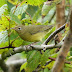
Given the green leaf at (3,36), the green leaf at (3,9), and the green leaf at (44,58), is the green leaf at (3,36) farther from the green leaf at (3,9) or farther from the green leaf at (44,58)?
the green leaf at (44,58)

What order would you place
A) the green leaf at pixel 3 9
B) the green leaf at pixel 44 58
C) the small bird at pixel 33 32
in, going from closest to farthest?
the green leaf at pixel 3 9
the green leaf at pixel 44 58
the small bird at pixel 33 32

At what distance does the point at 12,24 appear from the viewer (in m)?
1.00

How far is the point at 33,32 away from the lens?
1.40 metres

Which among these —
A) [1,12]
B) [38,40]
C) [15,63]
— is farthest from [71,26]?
[15,63]


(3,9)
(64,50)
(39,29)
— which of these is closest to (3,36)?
(3,9)

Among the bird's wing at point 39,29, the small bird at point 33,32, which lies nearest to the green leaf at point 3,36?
the small bird at point 33,32

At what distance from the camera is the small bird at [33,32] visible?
125 cm

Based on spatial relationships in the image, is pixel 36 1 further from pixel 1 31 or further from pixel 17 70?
pixel 17 70

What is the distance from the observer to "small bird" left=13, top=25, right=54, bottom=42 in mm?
1247

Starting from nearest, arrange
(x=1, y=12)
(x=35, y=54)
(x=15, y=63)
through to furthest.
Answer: (x=1, y=12), (x=35, y=54), (x=15, y=63)

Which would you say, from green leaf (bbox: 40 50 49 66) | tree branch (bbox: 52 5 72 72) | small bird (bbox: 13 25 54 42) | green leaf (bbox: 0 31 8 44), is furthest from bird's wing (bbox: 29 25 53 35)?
tree branch (bbox: 52 5 72 72)

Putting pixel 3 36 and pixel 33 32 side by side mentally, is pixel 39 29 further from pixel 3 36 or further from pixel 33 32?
pixel 3 36

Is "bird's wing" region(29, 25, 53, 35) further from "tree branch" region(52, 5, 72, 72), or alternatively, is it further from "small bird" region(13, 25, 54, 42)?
"tree branch" region(52, 5, 72, 72)

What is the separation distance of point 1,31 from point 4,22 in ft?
0.23
